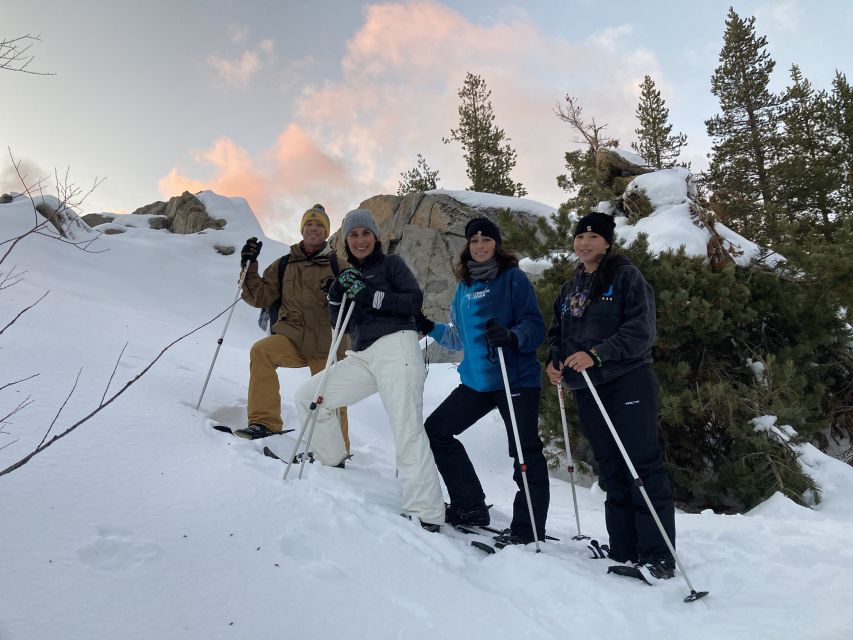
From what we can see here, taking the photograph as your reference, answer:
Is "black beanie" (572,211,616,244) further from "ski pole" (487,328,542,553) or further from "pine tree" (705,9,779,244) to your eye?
"pine tree" (705,9,779,244)

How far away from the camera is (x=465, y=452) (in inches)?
137

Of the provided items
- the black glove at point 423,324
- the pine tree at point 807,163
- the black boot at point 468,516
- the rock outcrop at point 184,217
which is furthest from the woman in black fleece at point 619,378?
the rock outcrop at point 184,217

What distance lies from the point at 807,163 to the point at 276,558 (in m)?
24.1

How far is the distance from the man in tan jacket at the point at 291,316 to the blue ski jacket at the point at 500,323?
145cm

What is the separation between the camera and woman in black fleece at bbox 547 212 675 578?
3.14 meters

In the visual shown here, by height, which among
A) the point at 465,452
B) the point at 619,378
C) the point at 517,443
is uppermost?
the point at 619,378

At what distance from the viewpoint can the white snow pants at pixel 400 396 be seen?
11.0 ft

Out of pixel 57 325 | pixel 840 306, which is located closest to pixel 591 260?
pixel 840 306

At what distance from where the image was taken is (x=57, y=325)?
236 inches

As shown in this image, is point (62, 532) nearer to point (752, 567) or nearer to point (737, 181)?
point (752, 567)

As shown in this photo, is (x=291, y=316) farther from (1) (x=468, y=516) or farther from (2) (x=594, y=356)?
(2) (x=594, y=356)

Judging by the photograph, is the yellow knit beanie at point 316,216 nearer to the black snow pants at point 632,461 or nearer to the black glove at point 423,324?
the black glove at point 423,324

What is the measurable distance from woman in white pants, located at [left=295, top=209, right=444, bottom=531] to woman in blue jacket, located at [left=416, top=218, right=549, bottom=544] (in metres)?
0.25

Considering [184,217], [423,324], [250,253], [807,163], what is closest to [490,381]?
[423,324]
